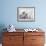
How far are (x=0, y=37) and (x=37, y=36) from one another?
3.93 ft

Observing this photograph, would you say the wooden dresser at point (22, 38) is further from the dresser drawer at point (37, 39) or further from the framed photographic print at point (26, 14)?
the framed photographic print at point (26, 14)

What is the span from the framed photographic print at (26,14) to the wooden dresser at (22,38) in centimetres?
63

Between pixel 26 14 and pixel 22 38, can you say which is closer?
pixel 22 38

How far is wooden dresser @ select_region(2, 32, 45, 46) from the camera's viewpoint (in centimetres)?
384

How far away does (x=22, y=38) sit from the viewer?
385 cm

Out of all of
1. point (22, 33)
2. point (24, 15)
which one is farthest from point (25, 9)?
point (22, 33)

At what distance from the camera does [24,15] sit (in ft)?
14.2

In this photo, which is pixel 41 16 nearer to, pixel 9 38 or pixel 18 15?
pixel 18 15

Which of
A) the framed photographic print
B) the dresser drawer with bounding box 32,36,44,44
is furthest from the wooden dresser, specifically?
the framed photographic print

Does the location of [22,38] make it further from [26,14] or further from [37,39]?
[26,14]

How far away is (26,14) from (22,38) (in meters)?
0.87

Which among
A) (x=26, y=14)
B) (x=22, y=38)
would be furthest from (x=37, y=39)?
(x=26, y=14)

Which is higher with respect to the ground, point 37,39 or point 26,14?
point 26,14

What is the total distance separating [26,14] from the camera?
14.1 ft
